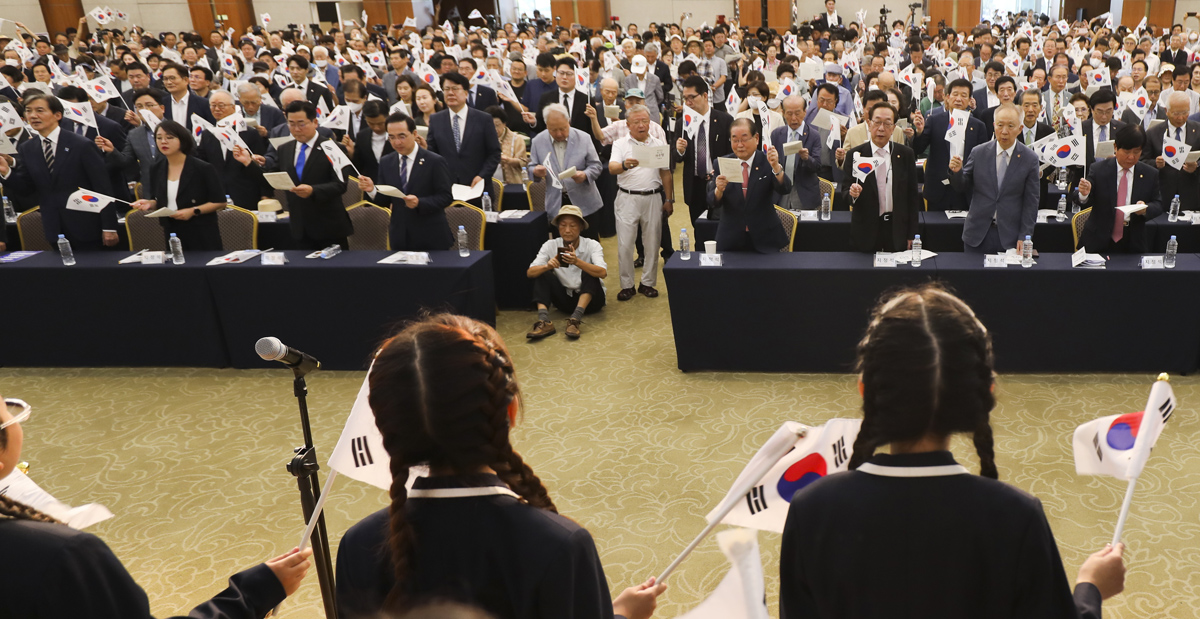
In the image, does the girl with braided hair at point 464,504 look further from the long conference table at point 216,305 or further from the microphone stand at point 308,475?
the long conference table at point 216,305

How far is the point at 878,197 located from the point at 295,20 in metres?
21.8

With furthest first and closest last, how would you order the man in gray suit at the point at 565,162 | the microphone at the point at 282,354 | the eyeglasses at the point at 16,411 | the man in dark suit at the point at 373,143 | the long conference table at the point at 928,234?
1. the man in dark suit at the point at 373,143
2. the man in gray suit at the point at 565,162
3. the long conference table at the point at 928,234
4. the microphone at the point at 282,354
5. the eyeglasses at the point at 16,411

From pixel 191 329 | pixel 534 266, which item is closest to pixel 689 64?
pixel 534 266

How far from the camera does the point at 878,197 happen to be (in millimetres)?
5449

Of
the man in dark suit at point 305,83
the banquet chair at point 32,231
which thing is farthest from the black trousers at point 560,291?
the man in dark suit at point 305,83

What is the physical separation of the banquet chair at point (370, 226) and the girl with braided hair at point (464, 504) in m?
4.98

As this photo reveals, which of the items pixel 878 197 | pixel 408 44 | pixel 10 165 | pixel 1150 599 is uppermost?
pixel 408 44

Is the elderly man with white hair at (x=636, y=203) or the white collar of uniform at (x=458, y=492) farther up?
the white collar of uniform at (x=458, y=492)

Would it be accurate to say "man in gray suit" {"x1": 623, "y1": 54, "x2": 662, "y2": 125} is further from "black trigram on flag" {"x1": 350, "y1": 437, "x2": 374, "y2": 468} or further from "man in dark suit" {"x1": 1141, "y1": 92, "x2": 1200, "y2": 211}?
"black trigram on flag" {"x1": 350, "y1": 437, "x2": 374, "y2": 468}

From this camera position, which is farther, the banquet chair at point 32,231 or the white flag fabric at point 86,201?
the banquet chair at point 32,231

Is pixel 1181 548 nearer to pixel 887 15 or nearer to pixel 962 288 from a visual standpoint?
pixel 962 288

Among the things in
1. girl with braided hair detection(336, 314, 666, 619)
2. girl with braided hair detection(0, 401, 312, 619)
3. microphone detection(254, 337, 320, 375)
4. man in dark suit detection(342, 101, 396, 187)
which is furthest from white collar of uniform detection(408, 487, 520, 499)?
man in dark suit detection(342, 101, 396, 187)

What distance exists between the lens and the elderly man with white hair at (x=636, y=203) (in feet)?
20.4

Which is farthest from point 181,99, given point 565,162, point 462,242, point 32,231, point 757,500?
point 757,500
